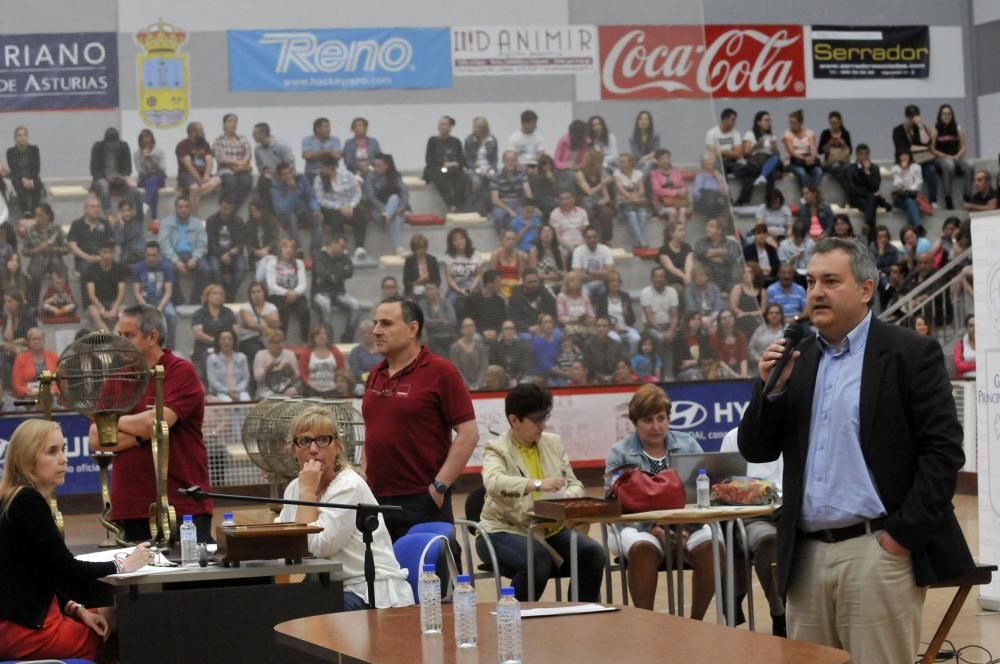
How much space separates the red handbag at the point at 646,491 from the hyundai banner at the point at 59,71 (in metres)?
9.63

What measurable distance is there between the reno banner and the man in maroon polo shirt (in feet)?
31.3

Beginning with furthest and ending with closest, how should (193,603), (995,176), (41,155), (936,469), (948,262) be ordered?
(995,176)
(948,262)
(41,155)
(193,603)
(936,469)

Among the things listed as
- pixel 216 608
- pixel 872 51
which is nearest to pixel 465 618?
pixel 216 608

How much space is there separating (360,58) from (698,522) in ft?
32.7

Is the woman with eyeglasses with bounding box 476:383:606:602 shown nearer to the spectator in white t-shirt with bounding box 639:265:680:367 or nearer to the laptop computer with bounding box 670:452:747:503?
the laptop computer with bounding box 670:452:747:503

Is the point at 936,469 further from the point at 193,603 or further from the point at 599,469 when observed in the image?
the point at 599,469

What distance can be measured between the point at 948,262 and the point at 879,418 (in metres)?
16.1

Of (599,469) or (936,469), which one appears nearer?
(936,469)

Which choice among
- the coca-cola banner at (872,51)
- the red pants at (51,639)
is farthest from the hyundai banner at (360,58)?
the red pants at (51,639)

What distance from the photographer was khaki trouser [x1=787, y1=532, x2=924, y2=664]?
4152mm

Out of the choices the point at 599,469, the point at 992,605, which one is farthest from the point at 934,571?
the point at 599,469

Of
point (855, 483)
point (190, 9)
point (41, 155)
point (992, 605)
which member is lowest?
point (992, 605)

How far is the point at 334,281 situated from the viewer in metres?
15.1

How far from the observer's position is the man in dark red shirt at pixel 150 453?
6535 mm
